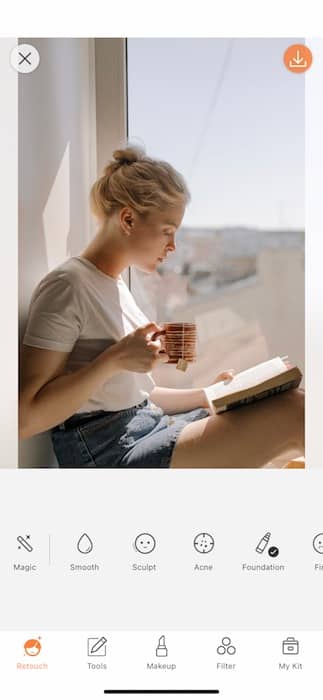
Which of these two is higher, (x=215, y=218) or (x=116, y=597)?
(x=215, y=218)

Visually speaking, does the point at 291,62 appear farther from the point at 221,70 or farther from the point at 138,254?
the point at 138,254

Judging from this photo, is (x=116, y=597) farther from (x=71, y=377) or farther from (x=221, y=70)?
(x=221, y=70)

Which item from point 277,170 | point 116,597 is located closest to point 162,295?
point 277,170

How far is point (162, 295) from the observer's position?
2.14 feet

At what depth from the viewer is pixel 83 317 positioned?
0.65 metres

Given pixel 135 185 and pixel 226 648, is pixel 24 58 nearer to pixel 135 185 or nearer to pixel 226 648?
pixel 135 185

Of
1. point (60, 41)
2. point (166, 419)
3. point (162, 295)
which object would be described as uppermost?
point (60, 41)

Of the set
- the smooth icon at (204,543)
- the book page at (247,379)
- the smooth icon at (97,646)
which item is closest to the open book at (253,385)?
the book page at (247,379)

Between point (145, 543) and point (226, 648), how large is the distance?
0.36 ft

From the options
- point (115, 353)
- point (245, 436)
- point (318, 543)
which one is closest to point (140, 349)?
point (115, 353)

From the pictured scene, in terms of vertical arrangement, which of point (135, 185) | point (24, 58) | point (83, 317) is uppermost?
point (24, 58)

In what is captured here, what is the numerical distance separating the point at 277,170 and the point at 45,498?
1.16 feet

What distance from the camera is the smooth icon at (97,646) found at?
2.00 feet

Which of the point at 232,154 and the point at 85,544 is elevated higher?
the point at 232,154
